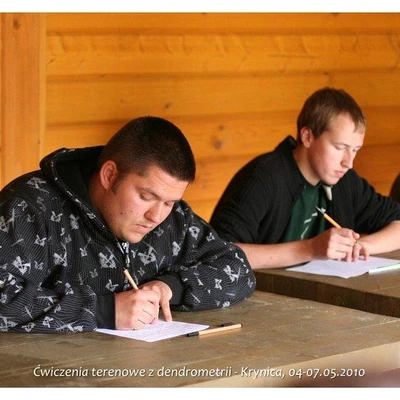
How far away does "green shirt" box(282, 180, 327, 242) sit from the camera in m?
4.08

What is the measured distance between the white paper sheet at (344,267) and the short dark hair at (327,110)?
545 mm

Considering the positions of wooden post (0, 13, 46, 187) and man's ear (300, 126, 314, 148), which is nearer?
man's ear (300, 126, 314, 148)

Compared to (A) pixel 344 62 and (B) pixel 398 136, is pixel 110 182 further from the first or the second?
(B) pixel 398 136

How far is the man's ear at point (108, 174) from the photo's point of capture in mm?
2926

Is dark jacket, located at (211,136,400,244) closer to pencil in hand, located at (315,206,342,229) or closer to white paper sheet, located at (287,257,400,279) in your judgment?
pencil in hand, located at (315,206,342,229)

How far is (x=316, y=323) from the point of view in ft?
9.36

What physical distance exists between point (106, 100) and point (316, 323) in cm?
214

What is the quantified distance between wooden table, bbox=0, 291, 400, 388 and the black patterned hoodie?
7cm

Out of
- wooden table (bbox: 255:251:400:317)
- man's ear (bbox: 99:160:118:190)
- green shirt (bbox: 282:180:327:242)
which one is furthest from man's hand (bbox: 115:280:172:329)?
green shirt (bbox: 282:180:327:242)

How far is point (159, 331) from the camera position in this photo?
2.73 m

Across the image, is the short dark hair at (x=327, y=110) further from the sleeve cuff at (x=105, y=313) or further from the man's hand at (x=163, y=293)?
the sleeve cuff at (x=105, y=313)

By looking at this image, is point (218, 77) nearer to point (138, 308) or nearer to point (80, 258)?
point (80, 258)

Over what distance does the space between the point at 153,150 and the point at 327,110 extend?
4.15 ft

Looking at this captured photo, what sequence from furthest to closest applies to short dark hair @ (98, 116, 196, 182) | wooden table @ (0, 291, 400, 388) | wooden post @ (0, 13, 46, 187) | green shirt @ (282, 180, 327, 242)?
1. wooden post @ (0, 13, 46, 187)
2. green shirt @ (282, 180, 327, 242)
3. short dark hair @ (98, 116, 196, 182)
4. wooden table @ (0, 291, 400, 388)
